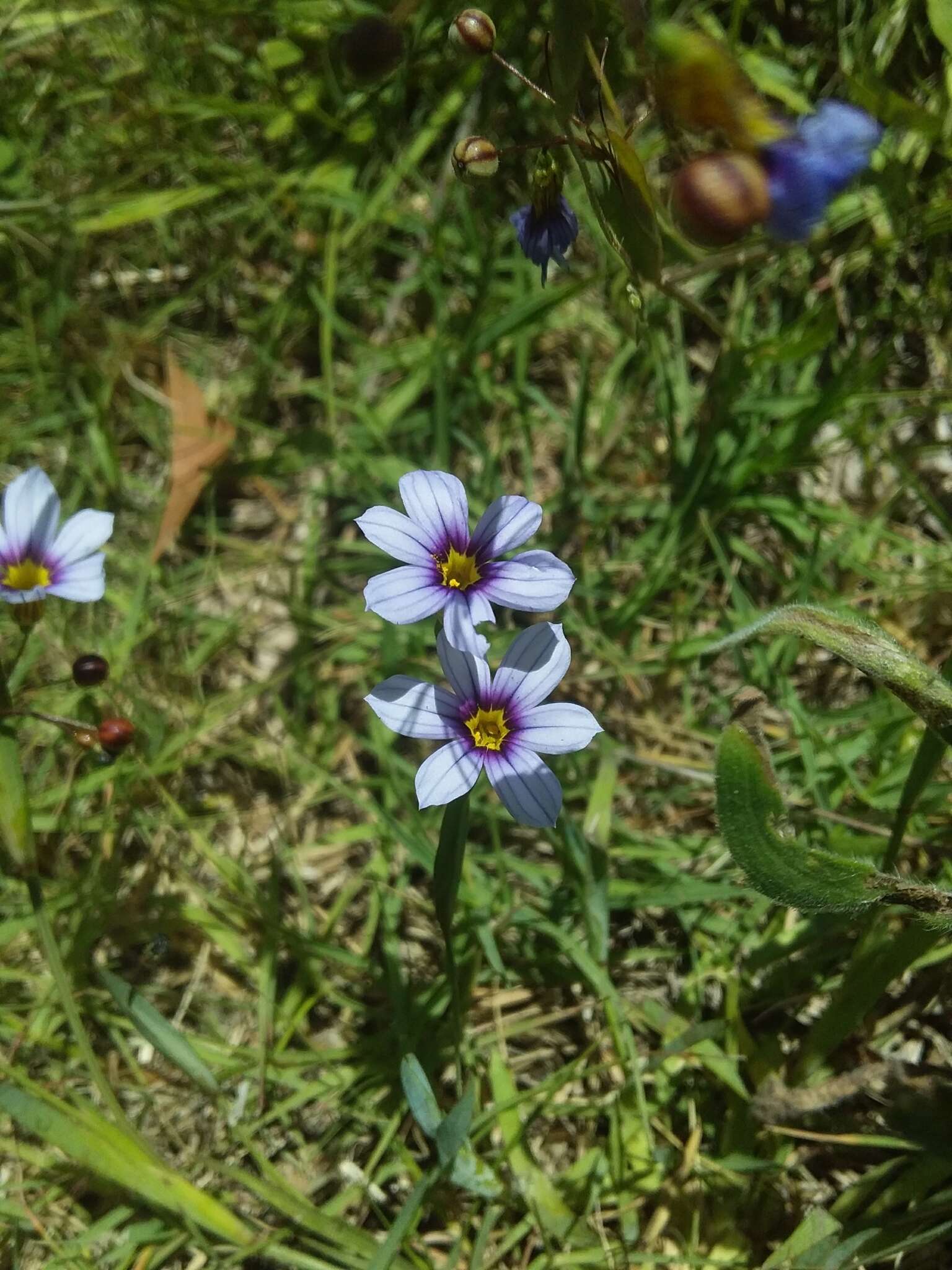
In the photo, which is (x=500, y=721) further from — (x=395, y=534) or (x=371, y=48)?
(x=371, y=48)

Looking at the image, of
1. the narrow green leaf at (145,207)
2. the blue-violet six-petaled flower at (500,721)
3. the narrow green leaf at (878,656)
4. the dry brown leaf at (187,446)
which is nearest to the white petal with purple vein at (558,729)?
the blue-violet six-petaled flower at (500,721)

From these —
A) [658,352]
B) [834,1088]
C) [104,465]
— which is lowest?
[834,1088]

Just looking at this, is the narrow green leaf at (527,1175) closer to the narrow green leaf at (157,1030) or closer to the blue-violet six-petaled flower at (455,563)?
the narrow green leaf at (157,1030)

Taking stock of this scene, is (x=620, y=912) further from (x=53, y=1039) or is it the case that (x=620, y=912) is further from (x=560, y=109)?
(x=560, y=109)

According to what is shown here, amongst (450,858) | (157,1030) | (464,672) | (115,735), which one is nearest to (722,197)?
(464,672)

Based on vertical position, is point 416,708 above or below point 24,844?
above

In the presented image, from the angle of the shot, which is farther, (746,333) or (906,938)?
(746,333)

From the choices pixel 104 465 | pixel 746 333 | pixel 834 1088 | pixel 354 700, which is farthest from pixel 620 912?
pixel 104 465
